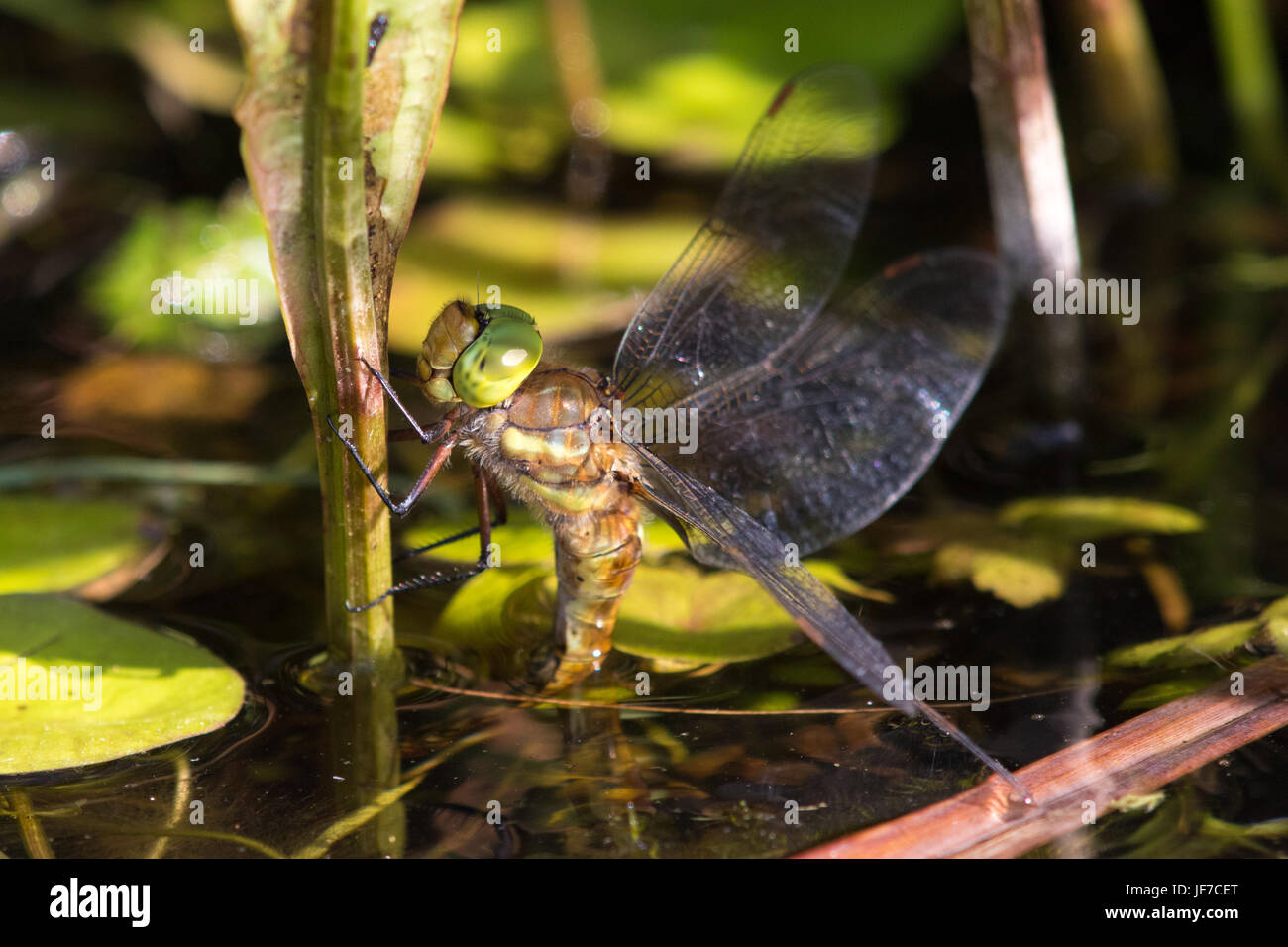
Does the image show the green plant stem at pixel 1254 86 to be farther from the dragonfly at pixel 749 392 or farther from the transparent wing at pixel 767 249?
the transparent wing at pixel 767 249

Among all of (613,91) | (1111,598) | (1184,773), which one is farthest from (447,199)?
(1184,773)

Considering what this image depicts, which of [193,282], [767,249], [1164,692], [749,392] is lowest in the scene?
[1164,692]

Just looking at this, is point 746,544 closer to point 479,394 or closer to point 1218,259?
point 479,394

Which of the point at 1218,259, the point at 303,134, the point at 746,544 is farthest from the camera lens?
the point at 1218,259

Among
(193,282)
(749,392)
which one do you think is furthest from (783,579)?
(193,282)

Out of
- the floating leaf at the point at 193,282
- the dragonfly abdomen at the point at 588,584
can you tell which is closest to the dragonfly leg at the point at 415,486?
the dragonfly abdomen at the point at 588,584

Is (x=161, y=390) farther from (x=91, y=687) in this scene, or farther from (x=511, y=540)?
(x=91, y=687)

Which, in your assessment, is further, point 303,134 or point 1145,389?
point 1145,389
